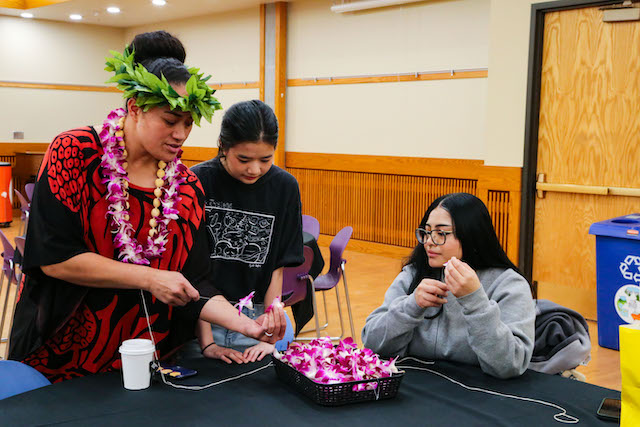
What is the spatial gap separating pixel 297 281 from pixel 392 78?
474 centimetres

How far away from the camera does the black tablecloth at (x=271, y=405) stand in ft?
5.36

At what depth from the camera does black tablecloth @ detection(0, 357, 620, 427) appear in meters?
1.63

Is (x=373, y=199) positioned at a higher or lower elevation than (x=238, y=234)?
lower

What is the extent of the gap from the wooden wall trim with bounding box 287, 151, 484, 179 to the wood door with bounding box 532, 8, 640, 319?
49.1 inches

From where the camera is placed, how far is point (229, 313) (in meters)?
2.06

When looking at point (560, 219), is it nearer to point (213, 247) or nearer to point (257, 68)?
point (213, 247)

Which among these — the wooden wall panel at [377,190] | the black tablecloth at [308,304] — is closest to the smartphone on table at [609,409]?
the black tablecloth at [308,304]

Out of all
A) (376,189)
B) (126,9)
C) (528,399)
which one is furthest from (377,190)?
(528,399)

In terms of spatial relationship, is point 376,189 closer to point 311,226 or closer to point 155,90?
point 311,226

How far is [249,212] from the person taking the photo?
246 cm

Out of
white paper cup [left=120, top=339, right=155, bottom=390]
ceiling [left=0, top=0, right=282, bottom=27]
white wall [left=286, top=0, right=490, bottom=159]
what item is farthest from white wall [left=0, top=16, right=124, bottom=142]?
white paper cup [left=120, top=339, right=155, bottom=390]

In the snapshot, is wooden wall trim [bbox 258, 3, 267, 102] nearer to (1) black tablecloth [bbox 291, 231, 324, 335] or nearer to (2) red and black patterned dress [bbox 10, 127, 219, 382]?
(1) black tablecloth [bbox 291, 231, 324, 335]

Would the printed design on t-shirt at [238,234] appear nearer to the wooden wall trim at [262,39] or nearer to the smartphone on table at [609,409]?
the smartphone on table at [609,409]

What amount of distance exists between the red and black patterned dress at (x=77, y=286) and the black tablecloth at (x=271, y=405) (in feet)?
0.46
